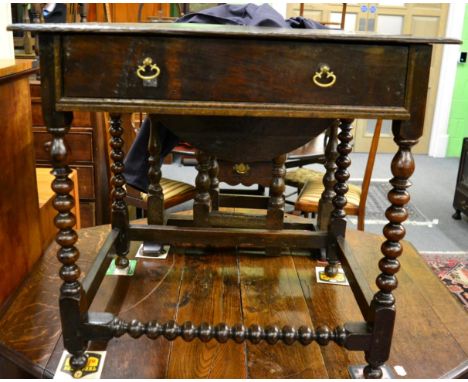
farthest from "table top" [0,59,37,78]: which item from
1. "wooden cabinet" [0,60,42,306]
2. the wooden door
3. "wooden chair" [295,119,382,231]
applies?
the wooden door

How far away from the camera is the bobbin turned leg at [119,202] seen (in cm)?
147

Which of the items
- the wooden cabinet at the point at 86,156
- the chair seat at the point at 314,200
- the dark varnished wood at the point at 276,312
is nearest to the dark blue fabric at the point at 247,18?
the dark varnished wood at the point at 276,312

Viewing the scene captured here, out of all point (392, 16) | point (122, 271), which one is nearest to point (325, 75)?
point (122, 271)

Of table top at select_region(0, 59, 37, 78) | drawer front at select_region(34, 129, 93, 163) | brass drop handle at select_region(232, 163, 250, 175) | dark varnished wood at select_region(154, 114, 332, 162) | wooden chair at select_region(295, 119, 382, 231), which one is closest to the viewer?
table top at select_region(0, 59, 37, 78)

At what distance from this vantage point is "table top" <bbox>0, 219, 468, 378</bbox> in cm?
110

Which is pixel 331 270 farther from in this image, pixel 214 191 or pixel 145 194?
pixel 145 194

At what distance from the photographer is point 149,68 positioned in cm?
94

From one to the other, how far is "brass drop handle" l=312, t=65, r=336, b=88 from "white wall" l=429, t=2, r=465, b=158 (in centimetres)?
477

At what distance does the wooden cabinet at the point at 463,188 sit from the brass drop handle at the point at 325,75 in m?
2.91

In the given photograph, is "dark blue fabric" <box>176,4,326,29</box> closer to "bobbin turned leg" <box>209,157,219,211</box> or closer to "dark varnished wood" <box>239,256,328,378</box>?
"bobbin turned leg" <box>209,157,219,211</box>

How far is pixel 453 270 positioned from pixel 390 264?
6.55 feet

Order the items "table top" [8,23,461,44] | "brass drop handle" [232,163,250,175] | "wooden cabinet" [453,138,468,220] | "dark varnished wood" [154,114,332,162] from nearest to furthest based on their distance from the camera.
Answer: "table top" [8,23,461,44] < "dark varnished wood" [154,114,332,162] < "brass drop handle" [232,163,250,175] < "wooden cabinet" [453,138,468,220]

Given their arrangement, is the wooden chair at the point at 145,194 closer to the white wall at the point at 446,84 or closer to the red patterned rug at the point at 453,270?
the red patterned rug at the point at 453,270

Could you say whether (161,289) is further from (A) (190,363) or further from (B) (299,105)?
(B) (299,105)
